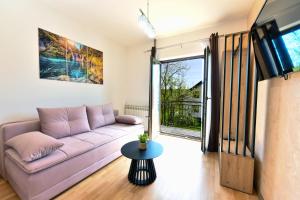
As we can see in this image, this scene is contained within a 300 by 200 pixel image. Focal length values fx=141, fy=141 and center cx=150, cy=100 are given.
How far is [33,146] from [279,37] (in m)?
2.49

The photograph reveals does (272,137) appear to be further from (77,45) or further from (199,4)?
(77,45)

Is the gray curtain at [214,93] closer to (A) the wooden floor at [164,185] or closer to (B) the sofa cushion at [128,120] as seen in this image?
(A) the wooden floor at [164,185]

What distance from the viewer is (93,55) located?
10.5 ft

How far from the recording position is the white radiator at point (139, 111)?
3861mm

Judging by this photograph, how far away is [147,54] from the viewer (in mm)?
3893

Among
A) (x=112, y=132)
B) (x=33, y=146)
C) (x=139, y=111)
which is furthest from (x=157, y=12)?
(x=33, y=146)

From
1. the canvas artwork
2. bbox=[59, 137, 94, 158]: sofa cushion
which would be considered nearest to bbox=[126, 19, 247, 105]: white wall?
the canvas artwork

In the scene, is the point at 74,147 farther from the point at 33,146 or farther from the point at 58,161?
the point at 33,146

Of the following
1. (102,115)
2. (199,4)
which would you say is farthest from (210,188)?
(199,4)

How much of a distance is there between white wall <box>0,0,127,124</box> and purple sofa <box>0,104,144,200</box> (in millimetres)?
375

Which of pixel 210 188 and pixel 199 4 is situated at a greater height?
pixel 199 4

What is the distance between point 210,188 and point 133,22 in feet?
10.1

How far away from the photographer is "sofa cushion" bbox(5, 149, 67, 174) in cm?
140

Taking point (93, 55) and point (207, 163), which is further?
point (93, 55)
